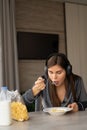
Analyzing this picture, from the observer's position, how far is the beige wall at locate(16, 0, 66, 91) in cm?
398

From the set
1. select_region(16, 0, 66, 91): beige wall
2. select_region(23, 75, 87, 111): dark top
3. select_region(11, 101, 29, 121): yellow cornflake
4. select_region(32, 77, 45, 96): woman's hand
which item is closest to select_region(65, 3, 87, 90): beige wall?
select_region(16, 0, 66, 91): beige wall

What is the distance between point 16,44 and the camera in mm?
3795

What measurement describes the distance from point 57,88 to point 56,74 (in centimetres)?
15

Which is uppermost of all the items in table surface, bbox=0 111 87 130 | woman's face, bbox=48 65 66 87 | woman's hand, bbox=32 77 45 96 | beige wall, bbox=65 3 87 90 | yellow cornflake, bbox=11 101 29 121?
beige wall, bbox=65 3 87 90

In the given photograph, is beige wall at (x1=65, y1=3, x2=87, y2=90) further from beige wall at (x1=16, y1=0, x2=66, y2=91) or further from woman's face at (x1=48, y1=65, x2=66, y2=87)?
woman's face at (x1=48, y1=65, x2=66, y2=87)

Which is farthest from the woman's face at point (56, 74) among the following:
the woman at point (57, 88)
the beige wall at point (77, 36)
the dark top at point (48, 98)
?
the beige wall at point (77, 36)

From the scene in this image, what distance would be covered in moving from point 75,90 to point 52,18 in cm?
269

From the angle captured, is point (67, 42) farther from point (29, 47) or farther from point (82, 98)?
point (82, 98)

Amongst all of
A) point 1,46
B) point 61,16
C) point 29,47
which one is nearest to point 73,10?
point 61,16

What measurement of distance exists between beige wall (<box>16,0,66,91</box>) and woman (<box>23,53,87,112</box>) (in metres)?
2.18

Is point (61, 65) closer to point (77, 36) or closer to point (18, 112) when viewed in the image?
point (18, 112)

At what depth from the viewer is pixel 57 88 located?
178cm

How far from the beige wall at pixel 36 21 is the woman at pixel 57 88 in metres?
2.18

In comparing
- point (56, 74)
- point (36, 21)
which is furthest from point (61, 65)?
point (36, 21)
